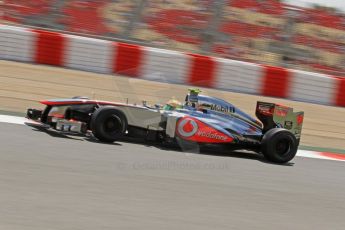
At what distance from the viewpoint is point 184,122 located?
6898mm

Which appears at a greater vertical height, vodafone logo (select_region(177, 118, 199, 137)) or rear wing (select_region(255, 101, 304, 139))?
rear wing (select_region(255, 101, 304, 139))

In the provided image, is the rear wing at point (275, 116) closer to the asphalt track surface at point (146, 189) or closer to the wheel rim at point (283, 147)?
the wheel rim at point (283, 147)

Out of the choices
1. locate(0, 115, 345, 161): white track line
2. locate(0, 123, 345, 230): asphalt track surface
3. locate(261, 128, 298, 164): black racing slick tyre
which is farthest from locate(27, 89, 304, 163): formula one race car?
locate(0, 115, 345, 161): white track line

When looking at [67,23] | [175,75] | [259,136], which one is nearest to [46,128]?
[259,136]

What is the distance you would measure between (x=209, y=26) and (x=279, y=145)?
18.8 feet

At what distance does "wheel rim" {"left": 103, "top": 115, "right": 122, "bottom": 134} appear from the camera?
6.63m

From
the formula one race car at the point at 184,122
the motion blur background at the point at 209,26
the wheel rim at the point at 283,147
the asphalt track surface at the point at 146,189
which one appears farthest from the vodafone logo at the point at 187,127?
the motion blur background at the point at 209,26

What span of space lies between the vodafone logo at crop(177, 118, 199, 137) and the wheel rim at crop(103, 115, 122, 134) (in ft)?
2.29

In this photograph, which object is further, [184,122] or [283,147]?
[283,147]

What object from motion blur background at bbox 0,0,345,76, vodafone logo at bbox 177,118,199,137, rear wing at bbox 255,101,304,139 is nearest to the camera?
vodafone logo at bbox 177,118,199,137

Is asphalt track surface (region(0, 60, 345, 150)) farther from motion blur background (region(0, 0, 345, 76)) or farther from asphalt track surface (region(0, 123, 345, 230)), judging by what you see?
asphalt track surface (region(0, 123, 345, 230))

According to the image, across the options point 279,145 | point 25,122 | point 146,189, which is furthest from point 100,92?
point 146,189

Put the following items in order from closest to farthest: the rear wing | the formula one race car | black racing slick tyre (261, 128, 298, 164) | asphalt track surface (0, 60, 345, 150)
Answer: the formula one race car
black racing slick tyre (261, 128, 298, 164)
the rear wing
asphalt track surface (0, 60, 345, 150)

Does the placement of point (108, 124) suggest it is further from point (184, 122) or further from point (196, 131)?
point (196, 131)
